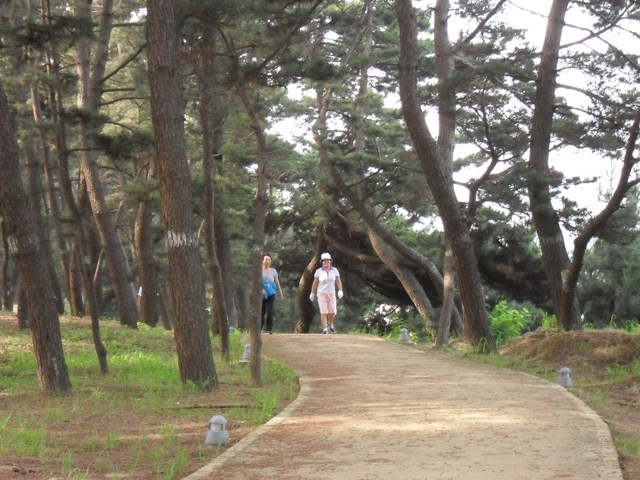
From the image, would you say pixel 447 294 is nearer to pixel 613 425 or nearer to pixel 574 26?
pixel 574 26

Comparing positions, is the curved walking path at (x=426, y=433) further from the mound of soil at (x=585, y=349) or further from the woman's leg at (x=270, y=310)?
the woman's leg at (x=270, y=310)

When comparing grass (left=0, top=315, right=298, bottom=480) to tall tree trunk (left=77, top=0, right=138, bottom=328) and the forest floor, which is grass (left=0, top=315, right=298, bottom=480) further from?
tall tree trunk (left=77, top=0, right=138, bottom=328)

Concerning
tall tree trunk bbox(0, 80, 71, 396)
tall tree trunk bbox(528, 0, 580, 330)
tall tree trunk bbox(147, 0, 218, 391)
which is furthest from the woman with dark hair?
tall tree trunk bbox(0, 80, 71, 396)

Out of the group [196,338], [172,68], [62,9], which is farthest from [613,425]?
[62,9]

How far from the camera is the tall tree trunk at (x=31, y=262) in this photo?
11.5m

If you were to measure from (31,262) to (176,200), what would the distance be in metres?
1.91

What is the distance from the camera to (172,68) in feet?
39.5

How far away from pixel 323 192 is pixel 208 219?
13233mm

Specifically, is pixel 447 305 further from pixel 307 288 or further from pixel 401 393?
pixel 307 288

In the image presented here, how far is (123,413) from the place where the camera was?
10.5m

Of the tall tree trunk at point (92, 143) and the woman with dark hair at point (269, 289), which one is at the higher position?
the tall tree trunk at point (92, 143)

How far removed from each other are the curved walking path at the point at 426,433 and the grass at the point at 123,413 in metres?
0.48

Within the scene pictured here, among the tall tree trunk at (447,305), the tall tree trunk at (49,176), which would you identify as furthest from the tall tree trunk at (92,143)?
the tall tree trunk at (447,305)

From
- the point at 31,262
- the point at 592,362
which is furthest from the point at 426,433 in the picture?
the point at 592,362
